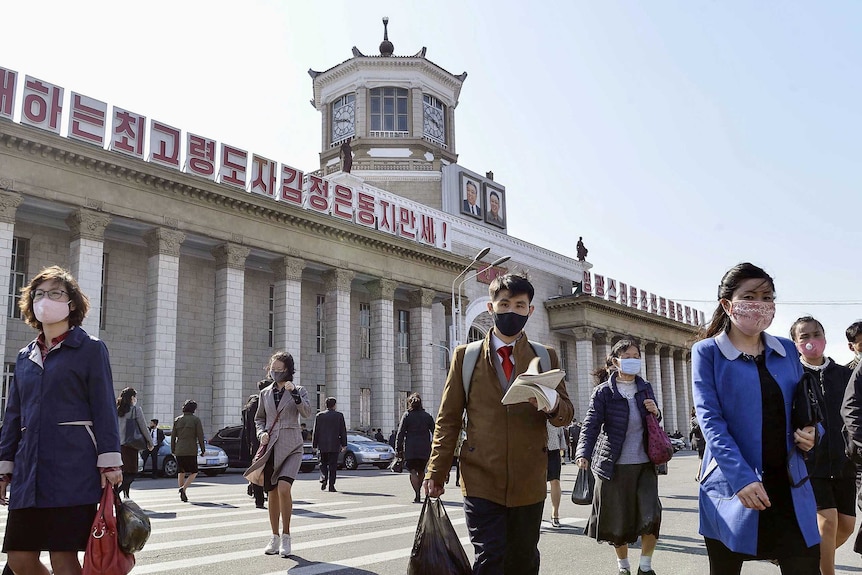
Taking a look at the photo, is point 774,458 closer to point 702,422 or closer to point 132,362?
point 702,422

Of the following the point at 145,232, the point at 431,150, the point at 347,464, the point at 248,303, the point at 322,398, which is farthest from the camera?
the point at 431,150

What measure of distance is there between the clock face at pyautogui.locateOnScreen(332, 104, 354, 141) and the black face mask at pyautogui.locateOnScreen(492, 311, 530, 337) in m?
52.3

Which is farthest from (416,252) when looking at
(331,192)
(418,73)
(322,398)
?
(418,73)

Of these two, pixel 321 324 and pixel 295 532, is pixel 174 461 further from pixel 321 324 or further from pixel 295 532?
pixel 321 324

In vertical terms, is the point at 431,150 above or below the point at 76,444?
above

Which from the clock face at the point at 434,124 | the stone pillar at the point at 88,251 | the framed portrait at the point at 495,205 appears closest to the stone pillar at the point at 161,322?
the stone pillar at the point at 88,251

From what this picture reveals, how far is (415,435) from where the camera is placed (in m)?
14.7

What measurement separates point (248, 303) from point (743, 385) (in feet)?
107

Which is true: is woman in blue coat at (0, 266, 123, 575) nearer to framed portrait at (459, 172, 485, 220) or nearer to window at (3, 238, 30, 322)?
window at (3, 238, 30, 322)

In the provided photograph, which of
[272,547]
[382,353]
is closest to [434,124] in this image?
[382,353]

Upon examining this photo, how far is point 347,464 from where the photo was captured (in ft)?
88.0

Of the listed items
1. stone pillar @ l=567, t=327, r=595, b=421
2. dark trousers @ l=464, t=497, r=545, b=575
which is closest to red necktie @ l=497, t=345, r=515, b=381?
dark trousers @ l=464, t=497, r=545, b=575

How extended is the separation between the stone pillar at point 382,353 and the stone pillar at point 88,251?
13792mm

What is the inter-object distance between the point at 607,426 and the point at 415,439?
8306 mm
